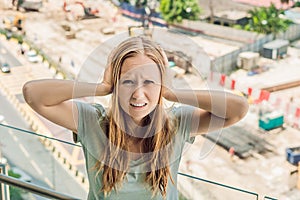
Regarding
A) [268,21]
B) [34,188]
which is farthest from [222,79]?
[34,188]

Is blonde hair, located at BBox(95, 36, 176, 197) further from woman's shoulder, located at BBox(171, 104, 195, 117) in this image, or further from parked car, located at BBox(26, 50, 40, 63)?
parked car, located at BBox(26, 50, 40, 63)

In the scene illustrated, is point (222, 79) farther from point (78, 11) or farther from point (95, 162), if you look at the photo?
point (95, 162)

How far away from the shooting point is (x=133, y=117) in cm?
55

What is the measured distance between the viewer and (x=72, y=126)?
1.80ft

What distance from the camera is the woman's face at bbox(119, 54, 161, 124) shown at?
0.53 m

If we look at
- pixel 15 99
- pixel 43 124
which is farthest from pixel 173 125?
pixel 15 99

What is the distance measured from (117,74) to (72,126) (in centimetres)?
7

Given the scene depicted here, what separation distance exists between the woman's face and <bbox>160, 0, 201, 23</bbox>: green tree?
668 centimetres

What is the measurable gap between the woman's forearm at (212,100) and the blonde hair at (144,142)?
19 millimetres

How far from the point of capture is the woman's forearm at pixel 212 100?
1.80ft

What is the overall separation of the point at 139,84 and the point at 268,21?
6.32 meters

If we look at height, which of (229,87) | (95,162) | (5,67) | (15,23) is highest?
(95,162)

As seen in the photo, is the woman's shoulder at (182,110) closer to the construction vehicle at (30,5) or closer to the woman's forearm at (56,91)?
the woman's forearm at (56,91)

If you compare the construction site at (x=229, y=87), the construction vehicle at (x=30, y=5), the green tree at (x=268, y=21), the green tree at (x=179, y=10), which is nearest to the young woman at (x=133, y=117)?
the construction site at (x=229, y=87)
